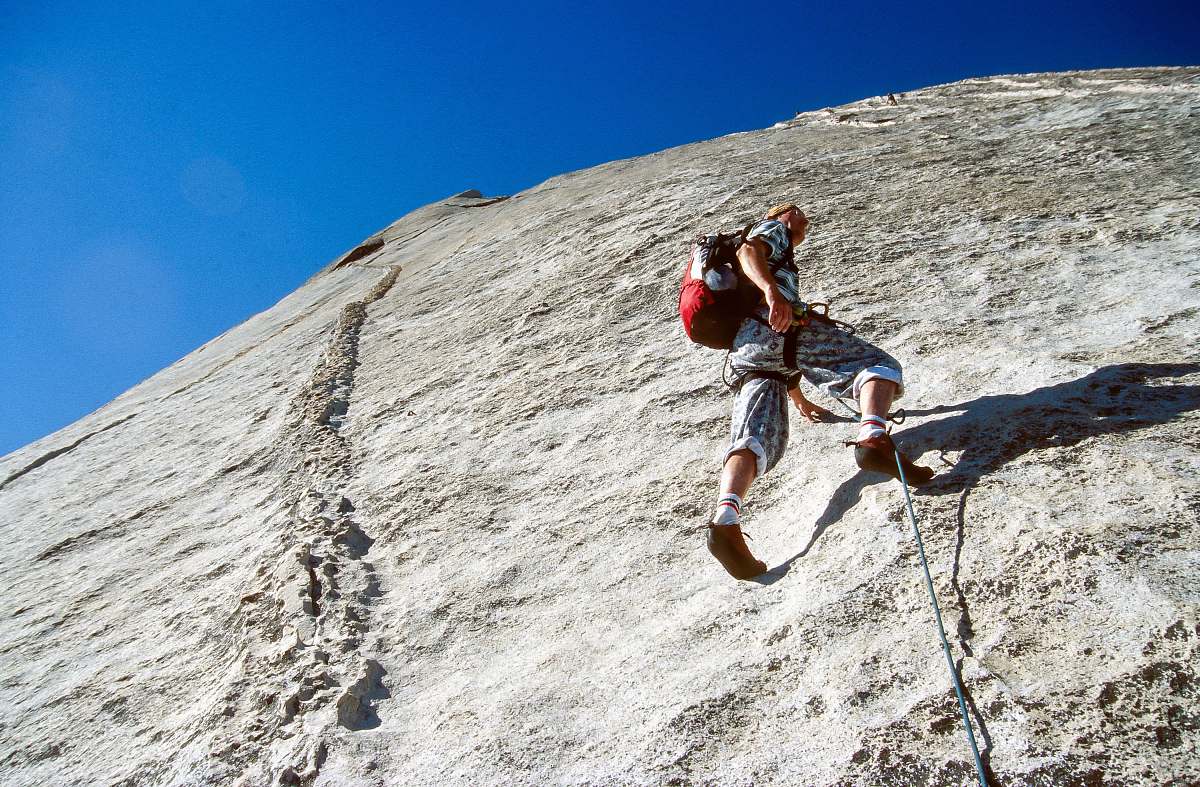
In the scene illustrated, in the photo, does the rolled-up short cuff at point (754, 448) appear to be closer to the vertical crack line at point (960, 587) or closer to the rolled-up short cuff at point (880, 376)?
the rolled-up short cuff at point (880, 376)

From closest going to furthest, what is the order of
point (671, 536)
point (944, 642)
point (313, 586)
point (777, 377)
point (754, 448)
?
1. point (944, 642)
2. point (754, 448)
3. point (777, 377)
4. point (671, 536)
5. point (313, 586)

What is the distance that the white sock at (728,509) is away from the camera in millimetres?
2283

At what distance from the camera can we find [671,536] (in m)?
2.73

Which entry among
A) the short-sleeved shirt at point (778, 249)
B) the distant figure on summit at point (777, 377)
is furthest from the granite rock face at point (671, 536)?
the short-sleeved shirt at point (778, 249)

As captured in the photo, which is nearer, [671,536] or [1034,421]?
[1034,421]

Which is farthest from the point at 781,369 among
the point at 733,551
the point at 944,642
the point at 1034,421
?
the point at 944,642

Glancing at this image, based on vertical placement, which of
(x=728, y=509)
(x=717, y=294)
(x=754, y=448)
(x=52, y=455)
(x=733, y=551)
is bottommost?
(x=733, y=551)

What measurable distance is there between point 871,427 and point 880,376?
20 cm

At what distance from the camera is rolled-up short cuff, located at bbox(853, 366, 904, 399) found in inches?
96.2

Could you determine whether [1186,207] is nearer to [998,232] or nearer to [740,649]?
[998,232]

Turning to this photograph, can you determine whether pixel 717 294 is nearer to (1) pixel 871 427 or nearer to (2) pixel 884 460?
(1) pixel 871 427

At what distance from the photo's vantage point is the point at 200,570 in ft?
11.5

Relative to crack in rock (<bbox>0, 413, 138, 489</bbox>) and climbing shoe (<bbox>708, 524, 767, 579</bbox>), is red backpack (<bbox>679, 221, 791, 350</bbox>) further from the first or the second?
crack in rock (<bbox>0, 413, 138, 489</bbox>)

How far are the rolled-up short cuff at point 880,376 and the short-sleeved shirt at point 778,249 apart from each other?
1.09ft
